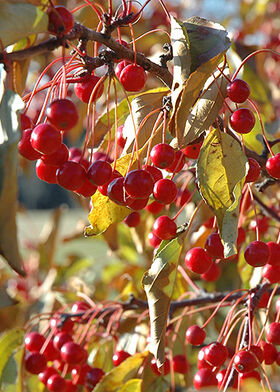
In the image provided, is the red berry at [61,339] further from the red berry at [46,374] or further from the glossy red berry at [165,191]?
the glossy red berry at [165,191]

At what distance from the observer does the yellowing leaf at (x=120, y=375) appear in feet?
3.12

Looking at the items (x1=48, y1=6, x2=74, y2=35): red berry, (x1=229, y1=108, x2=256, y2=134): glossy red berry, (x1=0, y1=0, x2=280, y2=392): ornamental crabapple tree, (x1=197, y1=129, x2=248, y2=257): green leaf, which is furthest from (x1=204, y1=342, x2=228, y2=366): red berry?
(x1=48, y1=6, x2=74, y2=35): red berry

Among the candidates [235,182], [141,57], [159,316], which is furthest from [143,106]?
[159,316]

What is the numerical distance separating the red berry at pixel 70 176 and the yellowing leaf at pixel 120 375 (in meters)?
0.38

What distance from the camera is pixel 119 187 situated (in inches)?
30.5

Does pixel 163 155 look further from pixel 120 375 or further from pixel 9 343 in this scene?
pixel 9 343

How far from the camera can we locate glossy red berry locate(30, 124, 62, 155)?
0.67 meters

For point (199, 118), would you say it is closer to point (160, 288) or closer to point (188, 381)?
point (160, 288)

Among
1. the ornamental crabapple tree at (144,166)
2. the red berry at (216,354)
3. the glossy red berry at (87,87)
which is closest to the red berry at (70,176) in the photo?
the ornamental crabapple tree at (144,166)

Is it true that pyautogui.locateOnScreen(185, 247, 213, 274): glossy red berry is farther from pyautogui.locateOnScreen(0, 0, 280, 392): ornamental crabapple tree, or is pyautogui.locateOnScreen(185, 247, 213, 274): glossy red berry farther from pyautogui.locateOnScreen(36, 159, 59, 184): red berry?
pyautogui.locateOnScreen(36, 159, 59, 184): red berry

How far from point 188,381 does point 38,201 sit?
9.00 meters

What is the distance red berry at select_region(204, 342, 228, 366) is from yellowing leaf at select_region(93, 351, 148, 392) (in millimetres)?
161

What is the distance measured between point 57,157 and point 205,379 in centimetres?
45

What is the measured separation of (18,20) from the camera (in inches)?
22.9
